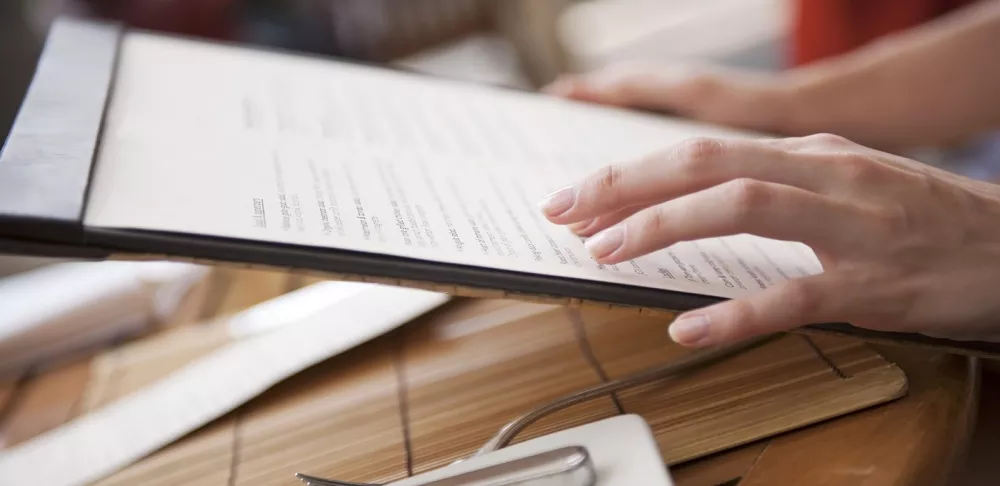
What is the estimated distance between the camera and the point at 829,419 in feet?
1.34

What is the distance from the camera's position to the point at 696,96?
76 centimetres

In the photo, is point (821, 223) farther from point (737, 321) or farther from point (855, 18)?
point (855, 18)

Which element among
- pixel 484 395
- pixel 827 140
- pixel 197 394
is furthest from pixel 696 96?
pixel 197 394

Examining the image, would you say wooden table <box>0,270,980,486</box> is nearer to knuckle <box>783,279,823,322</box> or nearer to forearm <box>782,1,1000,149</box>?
knuckle <box>783,279,823,322</box>

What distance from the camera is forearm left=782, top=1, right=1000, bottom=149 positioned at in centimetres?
79

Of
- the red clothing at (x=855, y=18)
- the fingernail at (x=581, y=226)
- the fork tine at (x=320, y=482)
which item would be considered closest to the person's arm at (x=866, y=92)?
the red clothing at (x=855, y=18)

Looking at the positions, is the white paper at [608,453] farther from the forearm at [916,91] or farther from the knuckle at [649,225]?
the forearm at [916,91]

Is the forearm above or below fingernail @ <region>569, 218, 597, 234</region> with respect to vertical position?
above

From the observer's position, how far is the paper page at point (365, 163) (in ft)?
1.29

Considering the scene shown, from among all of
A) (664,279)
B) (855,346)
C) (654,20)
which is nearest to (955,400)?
(855,346)

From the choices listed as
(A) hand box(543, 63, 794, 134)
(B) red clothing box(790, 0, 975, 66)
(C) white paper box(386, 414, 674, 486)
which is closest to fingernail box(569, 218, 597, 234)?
(C) white paper box(386, 414, 674, 486)

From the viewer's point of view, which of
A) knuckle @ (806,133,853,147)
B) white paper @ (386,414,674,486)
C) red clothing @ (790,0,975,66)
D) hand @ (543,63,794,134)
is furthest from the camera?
red clothing @ (790,0,975,66)

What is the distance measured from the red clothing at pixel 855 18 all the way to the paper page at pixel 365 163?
0.50m

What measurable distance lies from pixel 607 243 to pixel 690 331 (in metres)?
0.06
